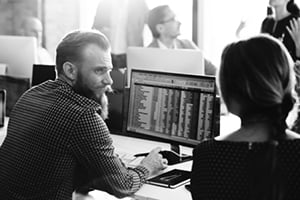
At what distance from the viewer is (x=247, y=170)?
146cm

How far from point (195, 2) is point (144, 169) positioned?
342cm

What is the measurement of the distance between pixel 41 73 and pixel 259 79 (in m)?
2.15

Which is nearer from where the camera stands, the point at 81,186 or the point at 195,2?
the point at 81,186

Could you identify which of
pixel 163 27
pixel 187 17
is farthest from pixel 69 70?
pixel 187 17

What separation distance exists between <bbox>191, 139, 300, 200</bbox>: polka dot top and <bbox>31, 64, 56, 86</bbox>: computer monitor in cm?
190

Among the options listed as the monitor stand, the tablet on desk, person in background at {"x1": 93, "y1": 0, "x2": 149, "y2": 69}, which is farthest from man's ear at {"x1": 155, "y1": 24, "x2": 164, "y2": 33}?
the tablet on desk

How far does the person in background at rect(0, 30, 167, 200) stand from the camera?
1.91 meters

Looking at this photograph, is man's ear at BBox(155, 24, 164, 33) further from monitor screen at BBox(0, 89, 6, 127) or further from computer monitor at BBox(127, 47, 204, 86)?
monitor screen at BBox(0, 89, 6, 127)

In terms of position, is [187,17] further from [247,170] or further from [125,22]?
[247,170]

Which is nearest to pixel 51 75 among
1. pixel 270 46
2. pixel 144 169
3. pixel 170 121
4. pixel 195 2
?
pixel 170 121

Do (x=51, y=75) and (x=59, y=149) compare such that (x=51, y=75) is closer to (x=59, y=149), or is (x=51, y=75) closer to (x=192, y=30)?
(x=59, y=149)

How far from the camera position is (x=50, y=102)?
6.51 feet

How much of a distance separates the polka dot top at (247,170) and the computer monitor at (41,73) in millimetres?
1897

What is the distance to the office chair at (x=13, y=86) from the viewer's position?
3439mm
